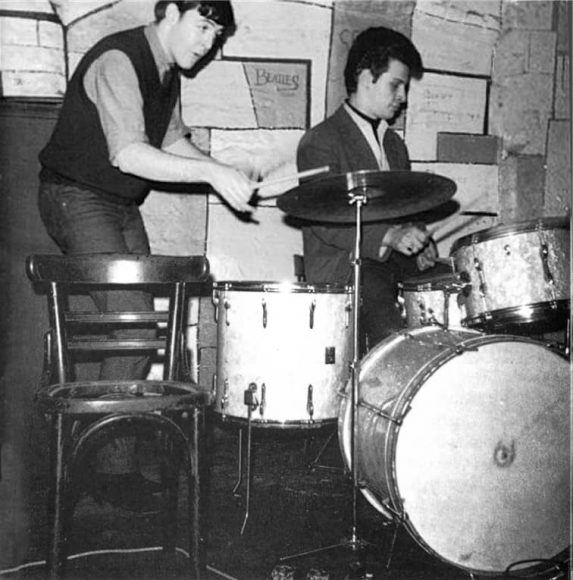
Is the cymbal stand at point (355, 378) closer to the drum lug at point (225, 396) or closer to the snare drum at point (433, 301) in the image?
the snare drum at point (433, 301)

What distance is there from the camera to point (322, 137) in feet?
11.6

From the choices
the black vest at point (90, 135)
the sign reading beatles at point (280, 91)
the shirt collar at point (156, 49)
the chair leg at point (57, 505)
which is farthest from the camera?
the sign reading beatles at point (280, 91)

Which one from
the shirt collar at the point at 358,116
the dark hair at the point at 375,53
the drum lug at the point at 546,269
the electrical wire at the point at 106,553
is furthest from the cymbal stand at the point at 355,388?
the dark hair at the point at 375,53

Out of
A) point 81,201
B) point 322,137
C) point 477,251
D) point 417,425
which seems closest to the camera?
point 417,425

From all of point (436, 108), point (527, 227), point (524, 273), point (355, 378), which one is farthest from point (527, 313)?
point (436, 108)

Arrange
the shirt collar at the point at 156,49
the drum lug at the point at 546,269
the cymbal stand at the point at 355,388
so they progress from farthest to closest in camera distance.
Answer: the shirt collar at the point at 156,49, the drum lug at the point at 546,269, the cymbal stand at the point at 355,388

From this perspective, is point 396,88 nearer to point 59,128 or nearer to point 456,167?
point 456,167

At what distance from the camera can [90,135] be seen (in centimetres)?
280

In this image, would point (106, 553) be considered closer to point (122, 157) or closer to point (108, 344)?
point (108, 344)

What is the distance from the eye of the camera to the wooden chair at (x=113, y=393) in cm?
184

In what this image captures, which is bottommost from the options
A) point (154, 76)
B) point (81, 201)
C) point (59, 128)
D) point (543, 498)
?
point (543, 498)

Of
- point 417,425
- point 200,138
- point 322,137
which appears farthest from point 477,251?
point 200,138

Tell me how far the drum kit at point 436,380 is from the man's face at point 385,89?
3.15 feet

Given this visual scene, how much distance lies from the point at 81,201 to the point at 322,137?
4.51 feet
